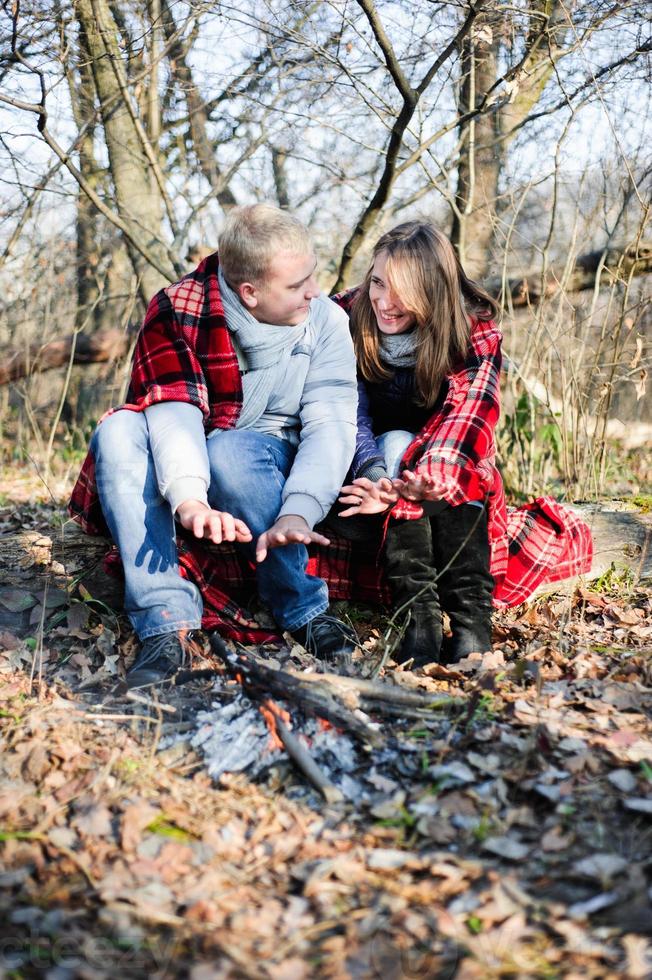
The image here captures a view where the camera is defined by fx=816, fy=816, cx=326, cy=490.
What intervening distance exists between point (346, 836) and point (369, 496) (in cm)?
120

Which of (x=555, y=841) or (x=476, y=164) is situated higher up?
(x=476, y=164)

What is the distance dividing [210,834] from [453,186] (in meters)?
3.76

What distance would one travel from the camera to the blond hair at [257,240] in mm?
2682

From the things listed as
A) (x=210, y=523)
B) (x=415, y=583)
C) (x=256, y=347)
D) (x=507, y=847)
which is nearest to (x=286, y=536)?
(x=210, y=523)

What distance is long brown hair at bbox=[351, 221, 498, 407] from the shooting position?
287cm

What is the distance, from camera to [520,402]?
460cm

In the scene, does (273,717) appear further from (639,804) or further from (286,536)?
(639,804)

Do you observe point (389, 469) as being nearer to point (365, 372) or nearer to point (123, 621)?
point (365, 372)

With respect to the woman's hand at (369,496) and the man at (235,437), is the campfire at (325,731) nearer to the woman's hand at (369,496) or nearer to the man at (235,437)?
the man at (235,437)

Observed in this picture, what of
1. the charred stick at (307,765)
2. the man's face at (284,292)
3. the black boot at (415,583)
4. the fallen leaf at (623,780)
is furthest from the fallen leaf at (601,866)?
the man's face at (284,292)

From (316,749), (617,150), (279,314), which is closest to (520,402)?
(617,150)

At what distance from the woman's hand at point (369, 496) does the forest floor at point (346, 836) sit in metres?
0.53

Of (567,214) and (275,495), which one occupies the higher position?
(567,214)

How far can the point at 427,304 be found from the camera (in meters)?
2.89
